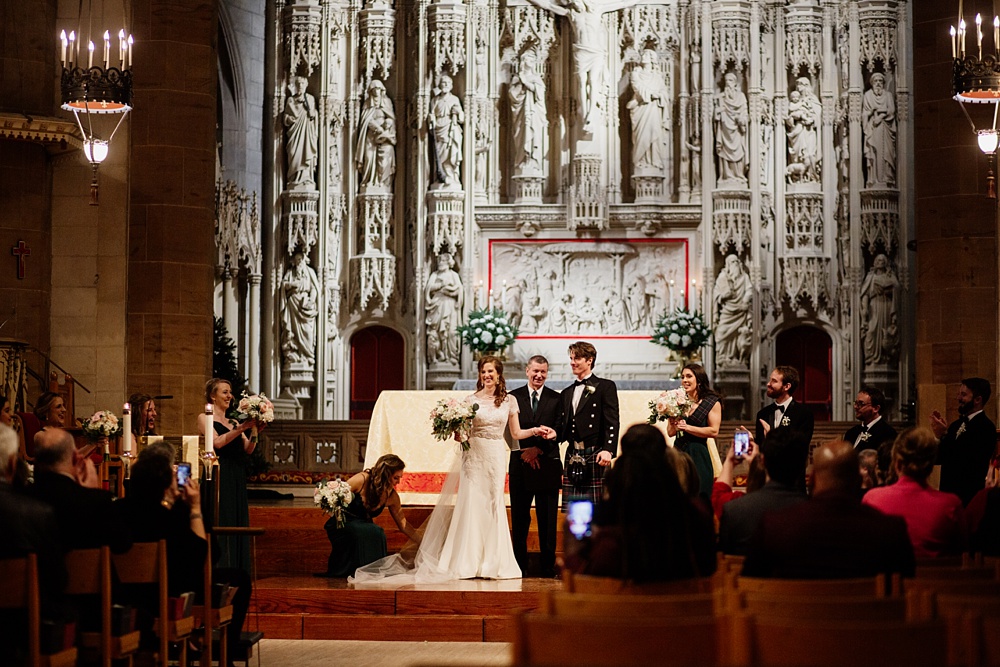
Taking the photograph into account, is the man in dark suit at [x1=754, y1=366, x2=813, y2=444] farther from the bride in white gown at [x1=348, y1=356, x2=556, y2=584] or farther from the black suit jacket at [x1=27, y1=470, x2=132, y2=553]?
the black suit jacket at [x1=27, y1=470, x2=132, y2=553]

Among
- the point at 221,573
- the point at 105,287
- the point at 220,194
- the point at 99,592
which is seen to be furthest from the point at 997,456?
the point at 220,194

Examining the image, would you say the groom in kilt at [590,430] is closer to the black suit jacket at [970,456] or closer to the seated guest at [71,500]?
the black suit jacket at [970,456]

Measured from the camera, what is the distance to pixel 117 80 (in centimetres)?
1140

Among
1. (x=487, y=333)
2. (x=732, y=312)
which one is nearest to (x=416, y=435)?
(x=487, y=333)

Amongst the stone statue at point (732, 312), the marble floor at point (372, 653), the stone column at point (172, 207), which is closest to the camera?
the marble floor at point (372, 653)

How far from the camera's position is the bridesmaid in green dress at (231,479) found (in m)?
9.40

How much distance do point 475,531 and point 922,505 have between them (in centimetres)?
469

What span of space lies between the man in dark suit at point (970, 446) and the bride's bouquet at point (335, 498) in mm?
4133

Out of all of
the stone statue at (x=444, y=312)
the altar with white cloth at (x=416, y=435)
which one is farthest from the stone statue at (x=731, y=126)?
the altar with white cloth at (x=416, y=435)

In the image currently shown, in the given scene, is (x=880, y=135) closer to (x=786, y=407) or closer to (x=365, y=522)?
(x=786, y=407)

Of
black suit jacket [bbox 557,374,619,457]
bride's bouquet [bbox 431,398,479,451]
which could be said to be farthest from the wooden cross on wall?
black suit jacket [bbox 557,374,619,457]

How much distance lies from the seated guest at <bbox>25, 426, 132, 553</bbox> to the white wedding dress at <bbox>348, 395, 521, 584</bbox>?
4020 mm

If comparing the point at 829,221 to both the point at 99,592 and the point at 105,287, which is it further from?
the point at 99,592

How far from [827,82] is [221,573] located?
524 inches
